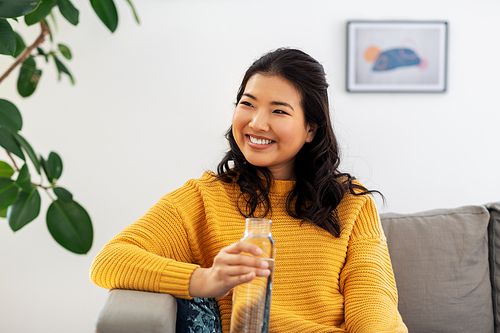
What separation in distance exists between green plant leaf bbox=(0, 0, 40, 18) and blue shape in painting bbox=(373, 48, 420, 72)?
6.63ft

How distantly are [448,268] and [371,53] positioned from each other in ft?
4.25

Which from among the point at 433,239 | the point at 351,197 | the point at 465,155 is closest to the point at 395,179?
the point at 465,155

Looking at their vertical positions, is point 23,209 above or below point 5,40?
below

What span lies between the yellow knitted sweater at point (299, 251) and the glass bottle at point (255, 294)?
1.03 ft

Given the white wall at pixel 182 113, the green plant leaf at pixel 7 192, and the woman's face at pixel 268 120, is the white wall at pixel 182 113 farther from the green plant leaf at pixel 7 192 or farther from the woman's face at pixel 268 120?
the green plant leaf at pixel 7 192

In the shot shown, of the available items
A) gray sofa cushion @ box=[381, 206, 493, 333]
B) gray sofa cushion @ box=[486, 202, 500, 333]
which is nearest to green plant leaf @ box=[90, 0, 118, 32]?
gray sofa cushion @ box=[381, 206, 493, 333]

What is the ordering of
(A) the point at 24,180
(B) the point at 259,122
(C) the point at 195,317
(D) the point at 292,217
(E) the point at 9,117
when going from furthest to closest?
(D) the point at 292,217 → (B) the point at 259,122 → (C) the point at 195,317 → (E) the point at 9,117 → (A) the point at 24,180

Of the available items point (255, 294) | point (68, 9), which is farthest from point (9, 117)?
point (255, 294)

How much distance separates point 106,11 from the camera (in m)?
1.16

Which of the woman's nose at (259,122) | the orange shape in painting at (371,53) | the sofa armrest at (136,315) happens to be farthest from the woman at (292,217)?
the orange shape in painting at (371,53)

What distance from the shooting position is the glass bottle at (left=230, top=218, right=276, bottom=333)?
91cm

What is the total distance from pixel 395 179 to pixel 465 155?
0.42 metres

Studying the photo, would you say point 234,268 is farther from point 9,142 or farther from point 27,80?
point 27,80

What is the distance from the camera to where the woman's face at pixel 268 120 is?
136 centimetres
